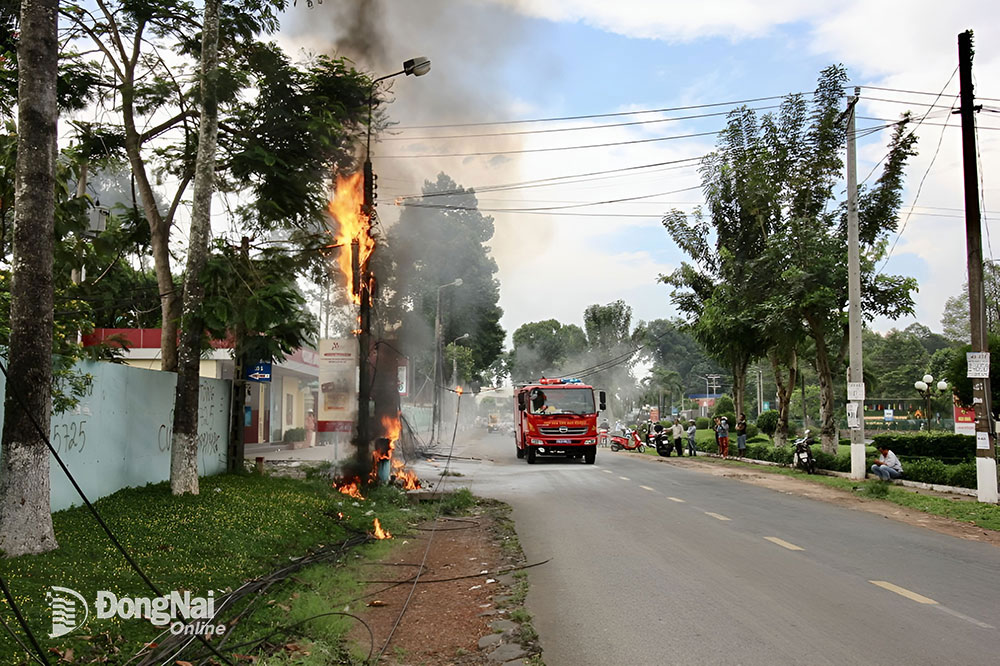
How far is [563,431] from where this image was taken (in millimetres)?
27453

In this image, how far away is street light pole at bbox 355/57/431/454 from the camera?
15.2 m

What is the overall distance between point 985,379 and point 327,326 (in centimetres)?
2175

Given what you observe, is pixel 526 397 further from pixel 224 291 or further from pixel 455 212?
pixel 224 291

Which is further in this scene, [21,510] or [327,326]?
[327,326]

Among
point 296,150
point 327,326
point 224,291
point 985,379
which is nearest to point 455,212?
point 327,326

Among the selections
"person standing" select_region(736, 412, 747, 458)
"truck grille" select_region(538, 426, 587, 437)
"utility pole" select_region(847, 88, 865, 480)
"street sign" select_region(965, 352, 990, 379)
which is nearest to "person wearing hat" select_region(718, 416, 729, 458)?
"person standing" select_region(736, 412, 747, 458)

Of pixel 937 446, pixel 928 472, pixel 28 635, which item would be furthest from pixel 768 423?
pixel 28 635

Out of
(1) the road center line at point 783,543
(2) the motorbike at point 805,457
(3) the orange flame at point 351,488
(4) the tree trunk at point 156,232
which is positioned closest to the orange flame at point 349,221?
(4) the tree trunk at point 156,232

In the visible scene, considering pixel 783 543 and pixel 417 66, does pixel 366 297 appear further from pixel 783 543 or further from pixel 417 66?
pixel 783 543

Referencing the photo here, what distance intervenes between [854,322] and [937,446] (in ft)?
18.4

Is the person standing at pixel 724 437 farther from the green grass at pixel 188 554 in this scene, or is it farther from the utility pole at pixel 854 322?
the green grass at pixel 188 554

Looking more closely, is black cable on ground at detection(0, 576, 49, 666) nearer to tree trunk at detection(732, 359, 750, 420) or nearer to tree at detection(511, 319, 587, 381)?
tree trunk at detection(732, 359, 750, 420)

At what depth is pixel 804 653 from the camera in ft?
17.5

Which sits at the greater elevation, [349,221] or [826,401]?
[349,221]
